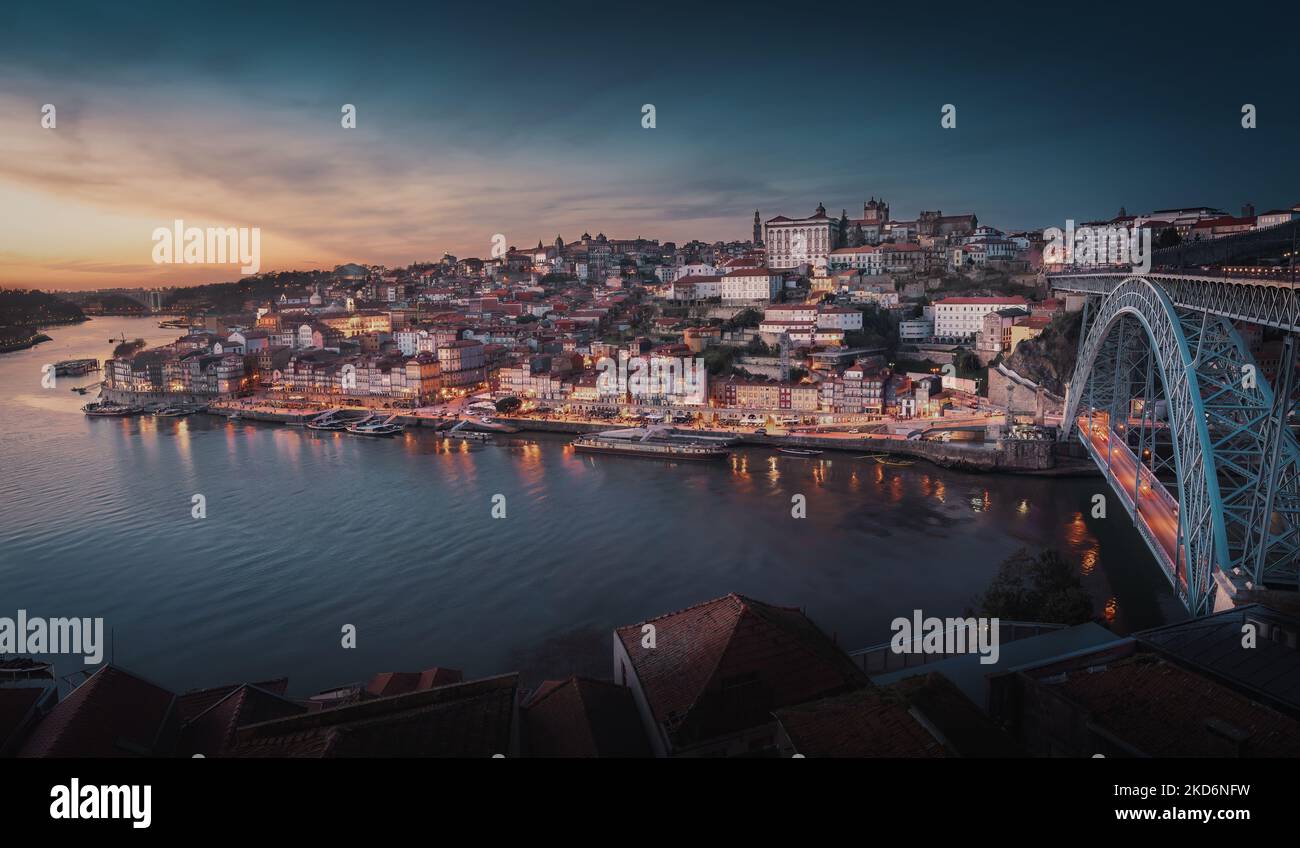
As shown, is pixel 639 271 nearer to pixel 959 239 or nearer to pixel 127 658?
pixel 959 239

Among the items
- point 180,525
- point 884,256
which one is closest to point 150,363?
point 180,525

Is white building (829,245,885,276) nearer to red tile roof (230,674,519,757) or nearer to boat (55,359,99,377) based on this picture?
red tile roof (230,674,519,757)

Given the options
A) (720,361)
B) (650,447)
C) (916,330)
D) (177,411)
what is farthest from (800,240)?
(177,411)

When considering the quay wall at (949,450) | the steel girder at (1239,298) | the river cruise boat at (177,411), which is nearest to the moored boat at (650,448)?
the quay wall at (949,450)

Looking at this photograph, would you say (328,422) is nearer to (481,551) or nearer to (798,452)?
(798,452)

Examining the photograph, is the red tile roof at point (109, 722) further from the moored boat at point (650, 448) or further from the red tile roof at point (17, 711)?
the moored boat at point (650, 448)

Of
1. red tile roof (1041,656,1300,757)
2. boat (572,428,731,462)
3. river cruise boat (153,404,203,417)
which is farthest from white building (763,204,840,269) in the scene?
red tile roof (1041,656,1300,757)
